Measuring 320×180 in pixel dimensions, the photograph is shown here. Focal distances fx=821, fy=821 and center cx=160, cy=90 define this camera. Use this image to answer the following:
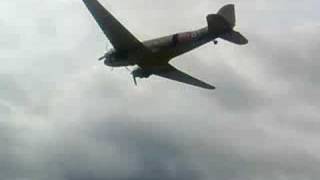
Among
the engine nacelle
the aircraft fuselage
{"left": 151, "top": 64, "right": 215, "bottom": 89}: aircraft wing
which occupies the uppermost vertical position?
the aircraft fuselage

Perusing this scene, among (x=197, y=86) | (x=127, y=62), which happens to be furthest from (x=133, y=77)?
(x=197, y=86)

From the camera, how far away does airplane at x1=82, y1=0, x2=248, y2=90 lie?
109m

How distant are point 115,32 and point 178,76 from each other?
13.3 metres

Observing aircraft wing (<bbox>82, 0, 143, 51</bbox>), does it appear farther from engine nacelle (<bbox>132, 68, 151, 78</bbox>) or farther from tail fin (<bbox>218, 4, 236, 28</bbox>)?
tail fin (<bbox>218, 4, 236, 28</bbox>)

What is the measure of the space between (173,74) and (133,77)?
7.72 metres

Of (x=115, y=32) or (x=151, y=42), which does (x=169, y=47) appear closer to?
(x=151, y=42)

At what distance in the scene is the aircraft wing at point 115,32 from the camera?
109037mm

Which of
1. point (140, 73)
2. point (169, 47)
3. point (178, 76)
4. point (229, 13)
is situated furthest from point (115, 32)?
point (229, 13)

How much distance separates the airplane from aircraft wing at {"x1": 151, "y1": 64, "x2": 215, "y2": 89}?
0.90 m

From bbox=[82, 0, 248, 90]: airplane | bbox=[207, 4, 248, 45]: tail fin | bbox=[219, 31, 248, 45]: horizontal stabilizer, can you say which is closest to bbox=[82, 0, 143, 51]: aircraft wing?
bbox=[82, 0, 248, 90]: airplane

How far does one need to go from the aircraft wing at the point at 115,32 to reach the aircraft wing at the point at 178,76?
5.27m

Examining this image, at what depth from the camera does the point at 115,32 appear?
364 ft

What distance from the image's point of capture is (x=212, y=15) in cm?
10862

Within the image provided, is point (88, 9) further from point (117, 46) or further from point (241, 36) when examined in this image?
point (241, 36)
